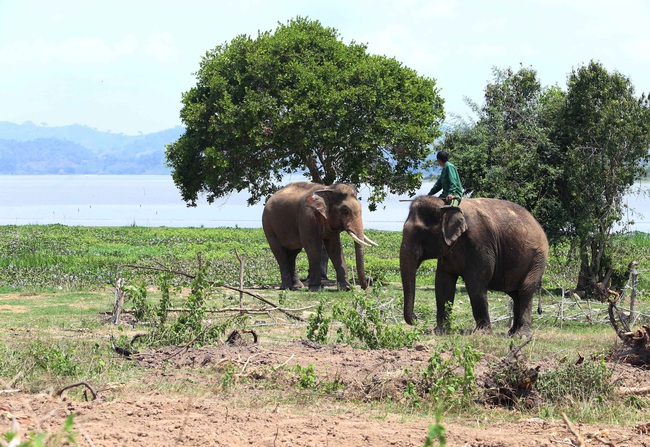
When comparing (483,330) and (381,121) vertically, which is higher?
(381,121)

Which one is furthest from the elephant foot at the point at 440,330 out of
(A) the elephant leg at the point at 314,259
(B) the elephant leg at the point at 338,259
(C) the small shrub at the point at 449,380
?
(A) the elephant leg at the point at 314,259

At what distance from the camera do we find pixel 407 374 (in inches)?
400

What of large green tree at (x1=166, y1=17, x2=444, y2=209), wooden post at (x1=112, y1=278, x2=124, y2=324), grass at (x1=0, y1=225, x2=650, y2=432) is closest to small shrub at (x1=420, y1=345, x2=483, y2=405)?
grass at (x1=0, y1=225, x2=650, y2=432)

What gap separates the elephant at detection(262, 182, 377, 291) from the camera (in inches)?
852

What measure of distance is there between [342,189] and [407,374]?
11.8 meters

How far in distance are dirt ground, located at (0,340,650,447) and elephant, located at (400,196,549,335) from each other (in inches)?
146

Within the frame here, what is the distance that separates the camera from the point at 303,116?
2642cm

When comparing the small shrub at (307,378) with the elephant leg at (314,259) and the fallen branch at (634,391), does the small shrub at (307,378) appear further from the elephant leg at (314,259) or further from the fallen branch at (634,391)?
the elephant leg at (314,259)

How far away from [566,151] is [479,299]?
797 centimetres

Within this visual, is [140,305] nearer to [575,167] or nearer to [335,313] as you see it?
[335,313]

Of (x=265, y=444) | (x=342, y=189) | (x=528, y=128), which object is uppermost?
(x=528, y=128)

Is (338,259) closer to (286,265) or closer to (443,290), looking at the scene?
(286,265)

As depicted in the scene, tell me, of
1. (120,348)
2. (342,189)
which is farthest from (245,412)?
(342,189)

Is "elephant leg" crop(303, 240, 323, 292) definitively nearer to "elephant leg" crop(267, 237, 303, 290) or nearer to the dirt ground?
"elephant leg" crop(267, 237, 303, 290)
